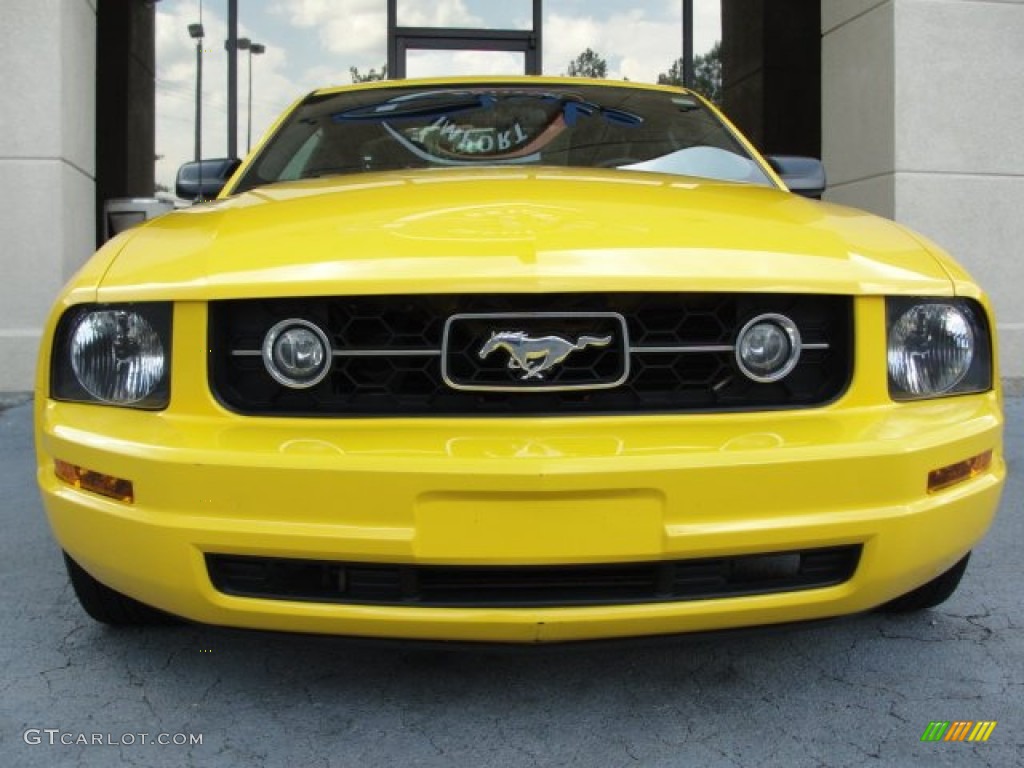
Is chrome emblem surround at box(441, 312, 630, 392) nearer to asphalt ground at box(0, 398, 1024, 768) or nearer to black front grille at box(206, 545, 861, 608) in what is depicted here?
black front grille at box(206, 545, 861, 608)

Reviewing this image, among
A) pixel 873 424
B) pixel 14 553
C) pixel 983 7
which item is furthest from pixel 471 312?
pixel 983 7

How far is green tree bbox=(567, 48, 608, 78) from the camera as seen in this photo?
359 inches

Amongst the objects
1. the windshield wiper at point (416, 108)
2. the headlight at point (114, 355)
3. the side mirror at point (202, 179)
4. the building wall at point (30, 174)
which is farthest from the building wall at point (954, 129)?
the headlight at point (114, 355)

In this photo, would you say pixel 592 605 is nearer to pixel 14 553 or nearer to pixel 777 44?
pixel 14 553

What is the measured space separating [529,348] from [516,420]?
142 mm

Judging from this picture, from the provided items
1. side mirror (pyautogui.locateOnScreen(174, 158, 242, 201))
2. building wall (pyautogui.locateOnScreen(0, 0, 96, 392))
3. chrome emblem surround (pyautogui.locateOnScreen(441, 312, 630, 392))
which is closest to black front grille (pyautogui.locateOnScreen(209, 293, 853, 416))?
chrome emblem surround (pyautogui.locateOnScreen(441, 312, 630, 392))

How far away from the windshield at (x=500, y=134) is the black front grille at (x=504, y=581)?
1.52 metres

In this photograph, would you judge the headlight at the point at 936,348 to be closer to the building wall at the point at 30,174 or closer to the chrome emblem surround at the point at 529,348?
the chrome emblem surround at the point at 529,348

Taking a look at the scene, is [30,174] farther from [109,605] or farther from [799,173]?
[799,173]

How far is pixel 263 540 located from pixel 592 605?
23.3 inches

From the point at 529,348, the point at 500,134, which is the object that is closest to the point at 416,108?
the point at 500,134

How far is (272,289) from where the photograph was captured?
1.68 metres
